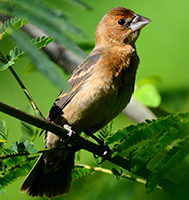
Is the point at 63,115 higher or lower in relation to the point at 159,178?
Answer: lower

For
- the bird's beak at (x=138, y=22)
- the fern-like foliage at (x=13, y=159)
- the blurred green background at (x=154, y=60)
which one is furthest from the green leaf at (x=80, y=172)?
the bird's beak at (x=138, y=22)

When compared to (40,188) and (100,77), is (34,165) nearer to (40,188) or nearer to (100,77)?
(40,188)

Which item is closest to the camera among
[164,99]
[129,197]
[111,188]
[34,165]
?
[129,197]

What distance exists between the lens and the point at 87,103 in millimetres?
2930

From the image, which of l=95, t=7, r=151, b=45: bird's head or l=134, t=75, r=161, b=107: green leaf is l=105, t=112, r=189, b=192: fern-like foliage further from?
l=95, t=7, r=151, b=45: bird's head

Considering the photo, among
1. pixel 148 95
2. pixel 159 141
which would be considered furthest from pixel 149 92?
pixel 159 141

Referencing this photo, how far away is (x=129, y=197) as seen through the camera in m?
2.01

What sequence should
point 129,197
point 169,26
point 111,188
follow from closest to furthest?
point 129,197, point 111,188, point 169,26

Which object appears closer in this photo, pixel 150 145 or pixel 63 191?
pixel 150 145

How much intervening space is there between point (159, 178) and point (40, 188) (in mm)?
1695

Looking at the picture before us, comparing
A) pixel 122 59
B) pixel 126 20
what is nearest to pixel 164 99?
pixel 122 59

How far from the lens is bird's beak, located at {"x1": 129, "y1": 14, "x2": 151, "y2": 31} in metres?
3.35

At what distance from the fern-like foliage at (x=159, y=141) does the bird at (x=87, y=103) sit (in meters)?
0.88

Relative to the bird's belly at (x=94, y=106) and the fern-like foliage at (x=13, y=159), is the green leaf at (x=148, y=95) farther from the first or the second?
the fern-like foliage at (x=13, y=159)
